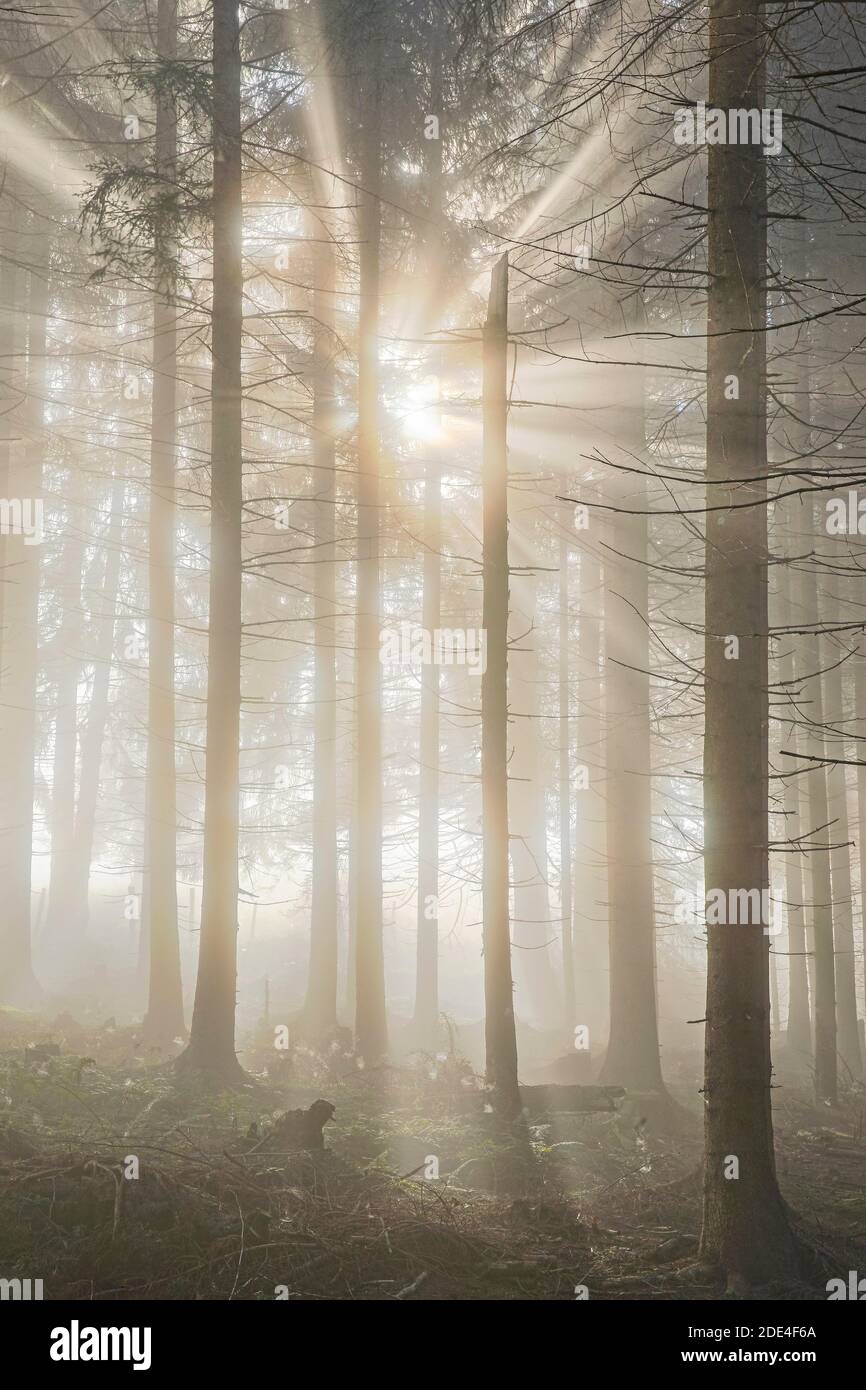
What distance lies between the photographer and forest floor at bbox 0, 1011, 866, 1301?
18.1 feet

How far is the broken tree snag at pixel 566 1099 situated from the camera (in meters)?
10.1

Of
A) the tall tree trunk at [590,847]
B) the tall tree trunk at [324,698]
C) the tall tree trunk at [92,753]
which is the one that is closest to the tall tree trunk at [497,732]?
the tall tree trunk at [324,698]

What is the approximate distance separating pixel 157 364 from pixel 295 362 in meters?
2.60

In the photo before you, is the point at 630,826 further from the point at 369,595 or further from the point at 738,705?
the point at 738,705

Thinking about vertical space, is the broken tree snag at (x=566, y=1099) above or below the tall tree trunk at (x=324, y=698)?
below

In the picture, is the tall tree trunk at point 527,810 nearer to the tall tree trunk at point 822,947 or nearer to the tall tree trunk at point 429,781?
the tall tree trunk at point 429,781

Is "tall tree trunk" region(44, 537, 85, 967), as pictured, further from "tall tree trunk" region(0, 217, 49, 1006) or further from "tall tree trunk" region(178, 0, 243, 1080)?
A: "tall tree trunk" region(178, 0, 243, 1080)

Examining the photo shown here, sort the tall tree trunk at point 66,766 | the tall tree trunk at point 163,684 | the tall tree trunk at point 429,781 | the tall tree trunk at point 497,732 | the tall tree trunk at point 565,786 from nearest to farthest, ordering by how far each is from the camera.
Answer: the tall tree trunk at point 497,732, the tall tree trunk at point 163,684, the tall tree trunk at point 429,781, the tall tree trunk at point 565,786, the tall tree trunk at point 66,766

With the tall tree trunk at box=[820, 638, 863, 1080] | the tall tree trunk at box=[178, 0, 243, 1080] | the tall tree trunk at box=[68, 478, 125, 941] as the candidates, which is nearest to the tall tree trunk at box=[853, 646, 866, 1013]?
the tall tree trunk at box=[820, 638, 863, 1080]

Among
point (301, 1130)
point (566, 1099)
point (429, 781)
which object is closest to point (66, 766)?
point (429, 781)

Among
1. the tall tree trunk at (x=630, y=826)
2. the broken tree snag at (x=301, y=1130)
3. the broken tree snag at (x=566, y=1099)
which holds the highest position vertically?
the tall tree trunk at (x=630, y=826)

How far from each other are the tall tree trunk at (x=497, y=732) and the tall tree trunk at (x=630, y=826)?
2081mm

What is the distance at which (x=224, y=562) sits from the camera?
1037 cm

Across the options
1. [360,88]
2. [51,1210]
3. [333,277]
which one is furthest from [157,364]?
[51,1210]
